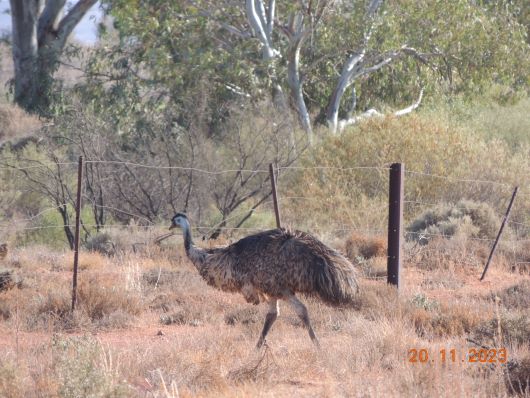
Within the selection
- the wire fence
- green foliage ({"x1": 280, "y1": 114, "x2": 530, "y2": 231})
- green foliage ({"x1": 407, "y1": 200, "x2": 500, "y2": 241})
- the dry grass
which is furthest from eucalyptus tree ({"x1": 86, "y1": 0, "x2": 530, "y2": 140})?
the dry grass

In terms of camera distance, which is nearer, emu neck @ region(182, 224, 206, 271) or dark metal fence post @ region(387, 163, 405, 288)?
emu neck @ region(182, 224, 206, 271)

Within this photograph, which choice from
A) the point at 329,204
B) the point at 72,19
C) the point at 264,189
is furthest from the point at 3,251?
the point at 72,19

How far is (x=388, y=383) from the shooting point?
566cm

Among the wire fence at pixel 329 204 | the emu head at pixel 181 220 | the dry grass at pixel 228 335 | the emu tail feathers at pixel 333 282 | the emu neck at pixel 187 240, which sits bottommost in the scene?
the dry grass at pixel 228 335

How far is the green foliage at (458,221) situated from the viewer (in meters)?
Result: 13.9

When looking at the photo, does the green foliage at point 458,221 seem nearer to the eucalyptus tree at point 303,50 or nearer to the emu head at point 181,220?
Answer: the eucalyptus tree at point 303,50

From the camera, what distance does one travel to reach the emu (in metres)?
6.97

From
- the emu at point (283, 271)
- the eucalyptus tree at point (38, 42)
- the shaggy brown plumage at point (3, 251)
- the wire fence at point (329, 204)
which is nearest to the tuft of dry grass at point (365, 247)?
the wire fence at point (329, 204)

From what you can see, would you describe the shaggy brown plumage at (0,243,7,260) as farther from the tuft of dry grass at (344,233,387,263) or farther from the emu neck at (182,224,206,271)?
the emu neck at (182,224,206,271)

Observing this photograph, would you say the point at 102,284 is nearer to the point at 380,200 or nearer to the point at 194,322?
the point at 194,322

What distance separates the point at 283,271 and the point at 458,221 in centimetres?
754

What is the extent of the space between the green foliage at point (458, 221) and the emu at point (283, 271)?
22.3 ft
